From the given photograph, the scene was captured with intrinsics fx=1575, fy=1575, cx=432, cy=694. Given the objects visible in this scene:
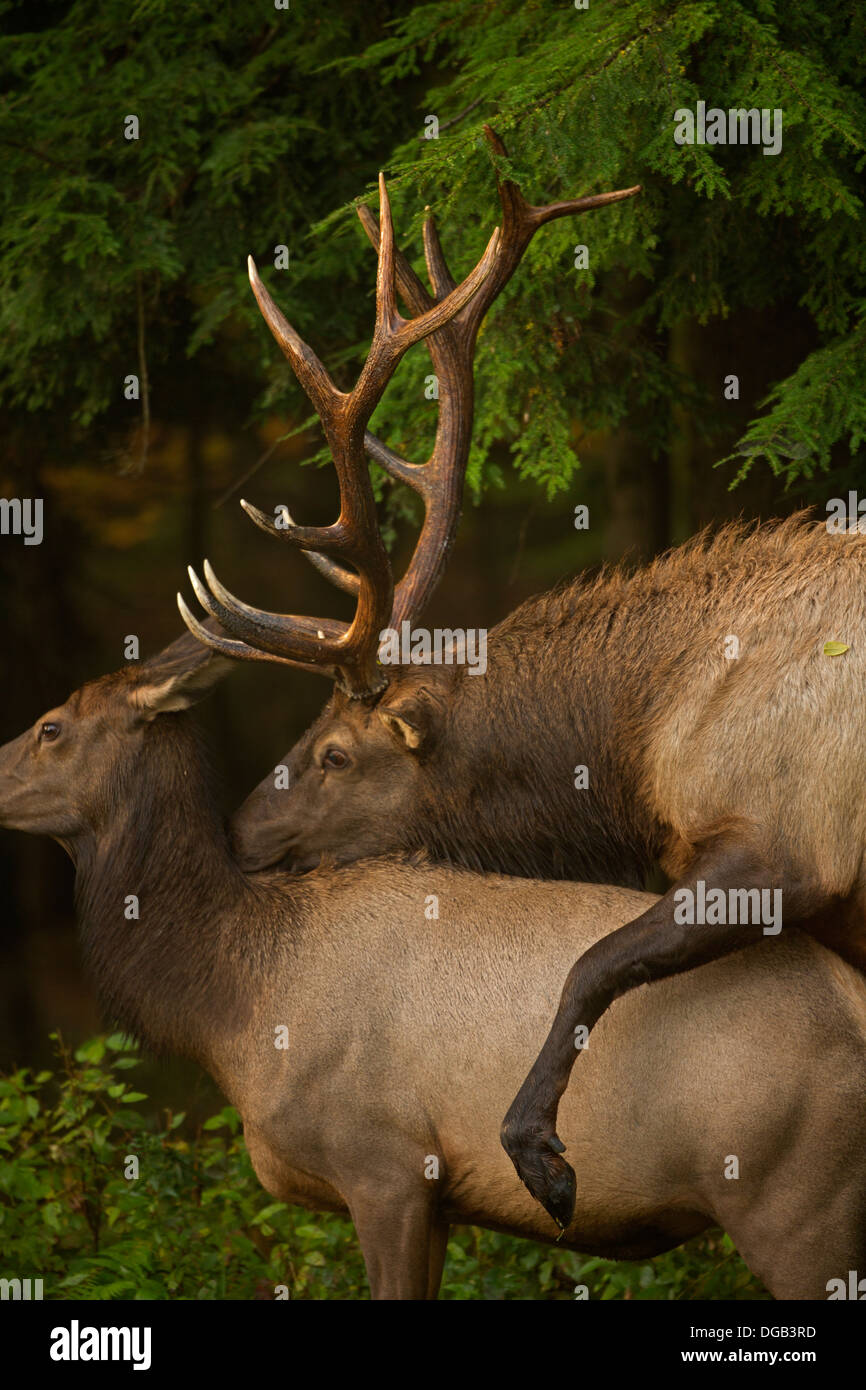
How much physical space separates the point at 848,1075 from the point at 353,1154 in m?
1.47

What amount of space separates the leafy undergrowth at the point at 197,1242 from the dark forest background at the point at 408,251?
1653mm

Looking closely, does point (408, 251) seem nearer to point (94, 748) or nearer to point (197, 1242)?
point (94, 748)

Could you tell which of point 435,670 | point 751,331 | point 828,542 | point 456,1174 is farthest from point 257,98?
point 456,1174

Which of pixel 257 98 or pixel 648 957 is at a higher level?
pixel 257 98

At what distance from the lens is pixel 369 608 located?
5.47 meters

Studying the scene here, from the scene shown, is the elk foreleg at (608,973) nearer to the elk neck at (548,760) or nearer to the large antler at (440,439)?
the elk neck at (548,760)

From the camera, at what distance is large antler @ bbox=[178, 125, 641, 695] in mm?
5242

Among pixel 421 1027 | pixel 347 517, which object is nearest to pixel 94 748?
pixel 347 517

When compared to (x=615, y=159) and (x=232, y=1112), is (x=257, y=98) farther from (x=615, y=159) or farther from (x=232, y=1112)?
(x=232, y=1112)

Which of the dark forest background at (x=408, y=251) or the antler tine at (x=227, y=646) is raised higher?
the dark forest background at (x=408, y=251)

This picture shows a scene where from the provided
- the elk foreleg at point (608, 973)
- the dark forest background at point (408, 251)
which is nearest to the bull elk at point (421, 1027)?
the elk foreleg at point (608, 973)

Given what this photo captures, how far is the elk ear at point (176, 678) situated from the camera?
17.6 ft

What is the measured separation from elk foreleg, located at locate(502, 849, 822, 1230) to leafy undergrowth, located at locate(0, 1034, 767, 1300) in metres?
1.66
